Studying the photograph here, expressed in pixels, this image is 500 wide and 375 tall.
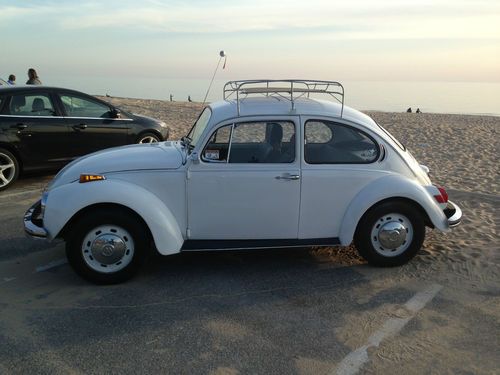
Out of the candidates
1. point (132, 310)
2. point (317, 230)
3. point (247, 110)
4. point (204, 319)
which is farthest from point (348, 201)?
point (132, 310)

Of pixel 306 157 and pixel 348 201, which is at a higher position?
pixel 306 157

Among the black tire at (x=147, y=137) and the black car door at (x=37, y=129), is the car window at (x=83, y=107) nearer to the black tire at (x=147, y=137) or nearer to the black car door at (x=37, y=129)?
the black car door at (x=37, y=129)

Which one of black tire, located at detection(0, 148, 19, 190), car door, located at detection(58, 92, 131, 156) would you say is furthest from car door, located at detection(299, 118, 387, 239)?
black tire, located at detection(0, 148, 19, 190)

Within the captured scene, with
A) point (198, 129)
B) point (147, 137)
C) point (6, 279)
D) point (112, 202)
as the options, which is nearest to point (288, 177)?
point (198, 129)

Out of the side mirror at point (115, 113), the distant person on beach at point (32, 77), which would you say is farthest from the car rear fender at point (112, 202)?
the distant person on beach at point (32, 77)

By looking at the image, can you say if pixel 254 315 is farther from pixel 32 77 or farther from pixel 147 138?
pixel 32 77

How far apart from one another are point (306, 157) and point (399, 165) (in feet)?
3.20

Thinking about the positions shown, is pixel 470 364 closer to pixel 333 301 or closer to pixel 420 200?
pixel 333 301

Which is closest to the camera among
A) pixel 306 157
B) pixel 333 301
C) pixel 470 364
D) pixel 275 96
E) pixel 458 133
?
pixel 470 364

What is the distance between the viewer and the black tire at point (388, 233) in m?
5.09

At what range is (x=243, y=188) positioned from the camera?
4.84 metres

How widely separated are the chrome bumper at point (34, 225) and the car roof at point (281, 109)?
6.21 feet

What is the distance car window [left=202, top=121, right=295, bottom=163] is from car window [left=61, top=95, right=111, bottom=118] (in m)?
4.88

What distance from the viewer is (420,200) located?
508 centimetres
